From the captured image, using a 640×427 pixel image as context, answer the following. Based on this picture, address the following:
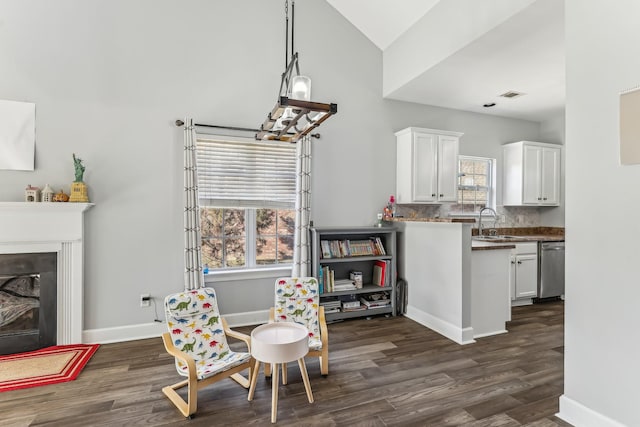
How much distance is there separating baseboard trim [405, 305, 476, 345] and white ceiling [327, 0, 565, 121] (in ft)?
9.19

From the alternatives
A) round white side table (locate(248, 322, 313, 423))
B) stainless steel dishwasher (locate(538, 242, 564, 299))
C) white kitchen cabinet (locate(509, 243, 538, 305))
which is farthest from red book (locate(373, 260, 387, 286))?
stainless steel dishwasher (locate(538, 242, 564, 299))

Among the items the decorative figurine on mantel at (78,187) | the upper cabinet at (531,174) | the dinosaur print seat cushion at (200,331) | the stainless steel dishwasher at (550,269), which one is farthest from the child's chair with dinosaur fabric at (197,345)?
the upper cabinet at (531,174)

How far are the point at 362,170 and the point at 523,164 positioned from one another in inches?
110

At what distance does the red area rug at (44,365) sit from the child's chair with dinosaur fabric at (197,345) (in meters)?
0.99

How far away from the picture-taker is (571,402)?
211 cm

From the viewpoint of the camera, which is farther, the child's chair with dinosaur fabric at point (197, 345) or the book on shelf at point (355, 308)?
the book on shelf at point (355, 308)

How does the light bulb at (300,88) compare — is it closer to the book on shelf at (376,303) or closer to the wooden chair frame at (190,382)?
the wooden chair frame at (190,382)

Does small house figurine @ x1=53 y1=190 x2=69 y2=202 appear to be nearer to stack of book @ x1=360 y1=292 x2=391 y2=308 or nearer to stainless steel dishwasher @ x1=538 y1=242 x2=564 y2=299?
stack of book @ x1=360 y1=292 x2=391 y2=308

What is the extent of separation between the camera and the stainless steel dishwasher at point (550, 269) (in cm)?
467

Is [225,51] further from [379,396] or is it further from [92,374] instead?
[379,396]

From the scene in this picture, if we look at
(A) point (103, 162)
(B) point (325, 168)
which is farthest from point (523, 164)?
(A) point (103, 162)

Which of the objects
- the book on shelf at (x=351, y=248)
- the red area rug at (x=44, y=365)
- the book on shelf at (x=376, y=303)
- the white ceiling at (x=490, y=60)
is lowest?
the red area rug at (x=44, y=365)

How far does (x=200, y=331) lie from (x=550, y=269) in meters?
4.81

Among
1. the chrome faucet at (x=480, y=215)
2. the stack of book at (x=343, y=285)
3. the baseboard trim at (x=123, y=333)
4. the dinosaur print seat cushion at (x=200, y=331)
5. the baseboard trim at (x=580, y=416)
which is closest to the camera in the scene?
the baseboard trim at (x=580, y=416)
